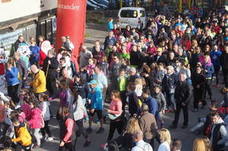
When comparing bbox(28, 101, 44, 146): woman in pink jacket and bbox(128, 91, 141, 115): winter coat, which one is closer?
bbox(28, 101, 44, 146): woman in pink jacket

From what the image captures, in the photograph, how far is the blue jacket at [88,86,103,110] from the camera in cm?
1216

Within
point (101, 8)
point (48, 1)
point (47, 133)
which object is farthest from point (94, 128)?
point (101, 8)

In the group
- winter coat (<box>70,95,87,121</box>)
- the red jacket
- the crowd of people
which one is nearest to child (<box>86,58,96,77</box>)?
the crowd of people

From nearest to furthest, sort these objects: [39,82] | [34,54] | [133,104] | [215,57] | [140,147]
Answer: [140,147], [133,104], [39,82], [215,57], [34,54]

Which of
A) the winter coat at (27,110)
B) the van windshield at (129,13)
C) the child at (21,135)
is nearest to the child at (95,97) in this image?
the winter coat at (27,110)

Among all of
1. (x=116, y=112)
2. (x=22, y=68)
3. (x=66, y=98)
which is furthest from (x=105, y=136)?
(x=22, y=68)

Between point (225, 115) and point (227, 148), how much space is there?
153 cm

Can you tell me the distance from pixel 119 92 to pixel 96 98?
881mm

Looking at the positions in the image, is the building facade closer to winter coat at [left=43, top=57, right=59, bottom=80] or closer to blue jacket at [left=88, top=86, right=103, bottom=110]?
winter coat at [left=43, top=57, right=59, bottom=80]

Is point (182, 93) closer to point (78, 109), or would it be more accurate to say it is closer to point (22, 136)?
point (78, 109)

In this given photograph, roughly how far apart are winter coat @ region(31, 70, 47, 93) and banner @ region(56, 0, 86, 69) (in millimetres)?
4901

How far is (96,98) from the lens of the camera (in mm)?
12156

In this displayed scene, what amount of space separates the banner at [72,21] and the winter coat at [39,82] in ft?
16.1

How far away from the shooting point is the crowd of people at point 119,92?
10328 mm
